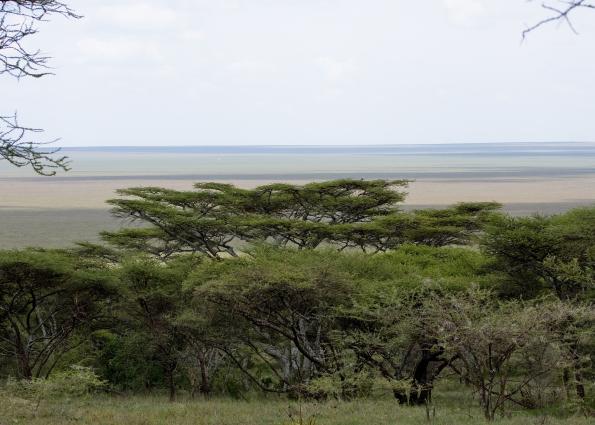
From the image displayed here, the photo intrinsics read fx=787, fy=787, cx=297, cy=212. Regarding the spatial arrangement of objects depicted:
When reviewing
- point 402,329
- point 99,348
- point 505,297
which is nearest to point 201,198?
point 99,348

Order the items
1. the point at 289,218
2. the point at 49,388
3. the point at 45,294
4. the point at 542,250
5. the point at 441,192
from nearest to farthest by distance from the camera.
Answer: the point at 49,388
the point at 542,250
the point at 45,294
the point at 289,218
the point at 441,192

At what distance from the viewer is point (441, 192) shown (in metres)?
94.1

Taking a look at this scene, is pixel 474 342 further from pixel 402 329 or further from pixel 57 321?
pixel 57 321

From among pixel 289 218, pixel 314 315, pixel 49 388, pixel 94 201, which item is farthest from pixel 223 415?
pixel 94 201

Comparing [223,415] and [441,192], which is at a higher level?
[223,415]

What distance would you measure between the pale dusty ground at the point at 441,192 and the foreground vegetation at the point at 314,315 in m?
52.9

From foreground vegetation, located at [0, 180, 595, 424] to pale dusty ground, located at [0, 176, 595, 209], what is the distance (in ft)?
174

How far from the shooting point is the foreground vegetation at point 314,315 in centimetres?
1298

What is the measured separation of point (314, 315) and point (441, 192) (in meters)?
79.0

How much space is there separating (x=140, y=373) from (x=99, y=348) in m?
2.53

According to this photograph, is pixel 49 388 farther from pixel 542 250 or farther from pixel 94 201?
pixel 94 201

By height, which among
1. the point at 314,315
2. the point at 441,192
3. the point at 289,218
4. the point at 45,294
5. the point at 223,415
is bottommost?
the point at 441,192

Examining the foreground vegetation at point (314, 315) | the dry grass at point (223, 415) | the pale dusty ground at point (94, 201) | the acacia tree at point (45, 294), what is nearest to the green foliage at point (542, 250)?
the foreground vegetation at point (314, 315)

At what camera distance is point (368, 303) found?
16109 millimetres
